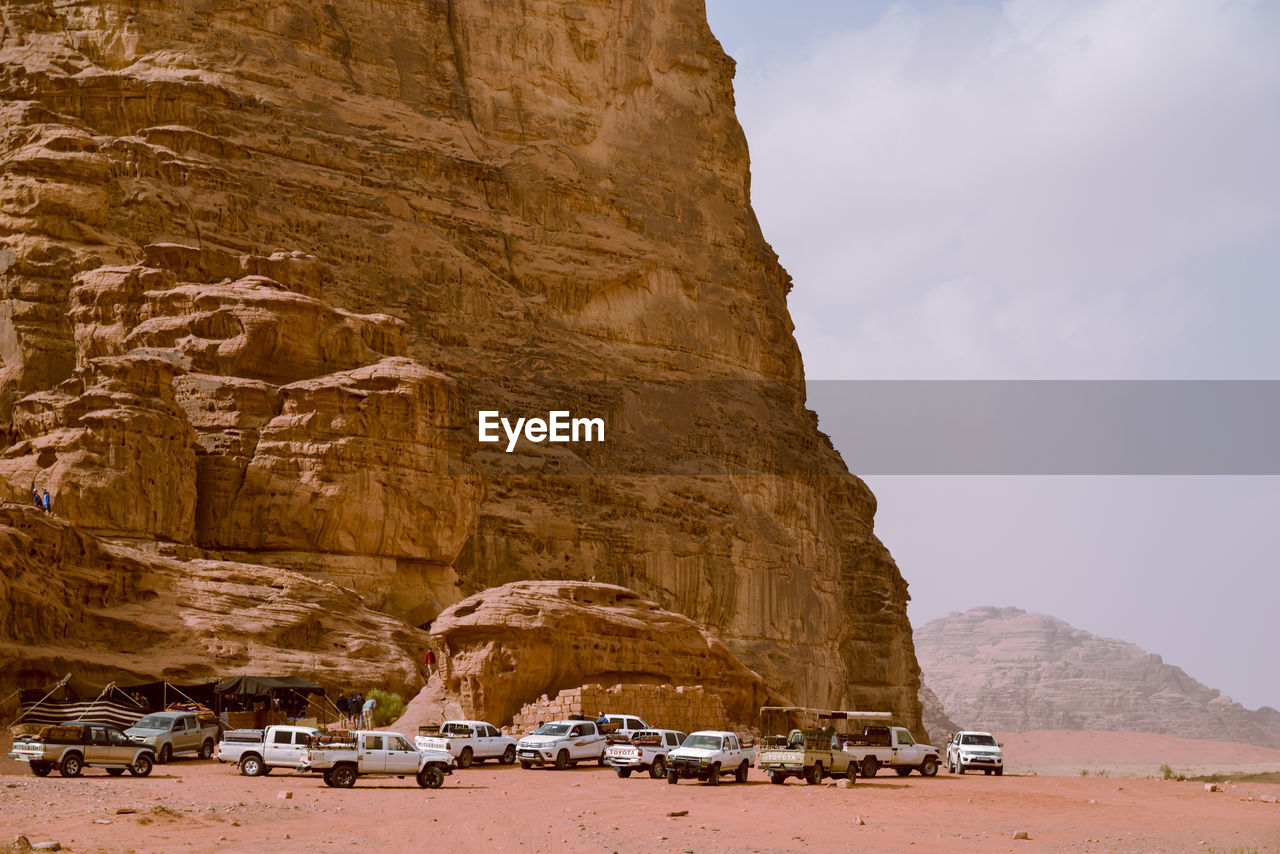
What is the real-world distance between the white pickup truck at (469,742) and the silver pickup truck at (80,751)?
6.77 m

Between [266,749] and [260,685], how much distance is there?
31.5 ft

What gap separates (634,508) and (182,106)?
110 feet

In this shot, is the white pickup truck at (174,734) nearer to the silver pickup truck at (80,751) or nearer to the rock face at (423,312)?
the silver pickup truck at (80,751)

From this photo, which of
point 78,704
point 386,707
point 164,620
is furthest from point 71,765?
point 164,620

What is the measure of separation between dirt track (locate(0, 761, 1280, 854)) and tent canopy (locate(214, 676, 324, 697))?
5465 mm

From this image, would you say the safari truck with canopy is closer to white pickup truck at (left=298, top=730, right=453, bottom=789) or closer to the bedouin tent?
white pickup truck at (left=298, top=730, right=453, bottom=789)

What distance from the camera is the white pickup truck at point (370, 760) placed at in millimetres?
34125

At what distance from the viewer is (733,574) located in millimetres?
92562

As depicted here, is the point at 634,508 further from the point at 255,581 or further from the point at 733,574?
the point at 255,581

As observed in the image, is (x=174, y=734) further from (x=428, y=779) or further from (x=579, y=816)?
(x=579, y=816)

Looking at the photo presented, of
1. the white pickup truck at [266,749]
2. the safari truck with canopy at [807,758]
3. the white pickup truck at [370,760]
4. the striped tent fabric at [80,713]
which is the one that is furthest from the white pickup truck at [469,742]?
the striped tent fabric at [80,713]

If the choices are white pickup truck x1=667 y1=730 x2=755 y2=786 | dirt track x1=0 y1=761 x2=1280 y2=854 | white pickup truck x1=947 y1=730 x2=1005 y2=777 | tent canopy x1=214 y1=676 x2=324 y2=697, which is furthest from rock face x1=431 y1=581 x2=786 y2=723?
white pickup truck x1=667 y1=730 x2=755 y2=786

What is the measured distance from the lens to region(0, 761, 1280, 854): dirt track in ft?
84.2
